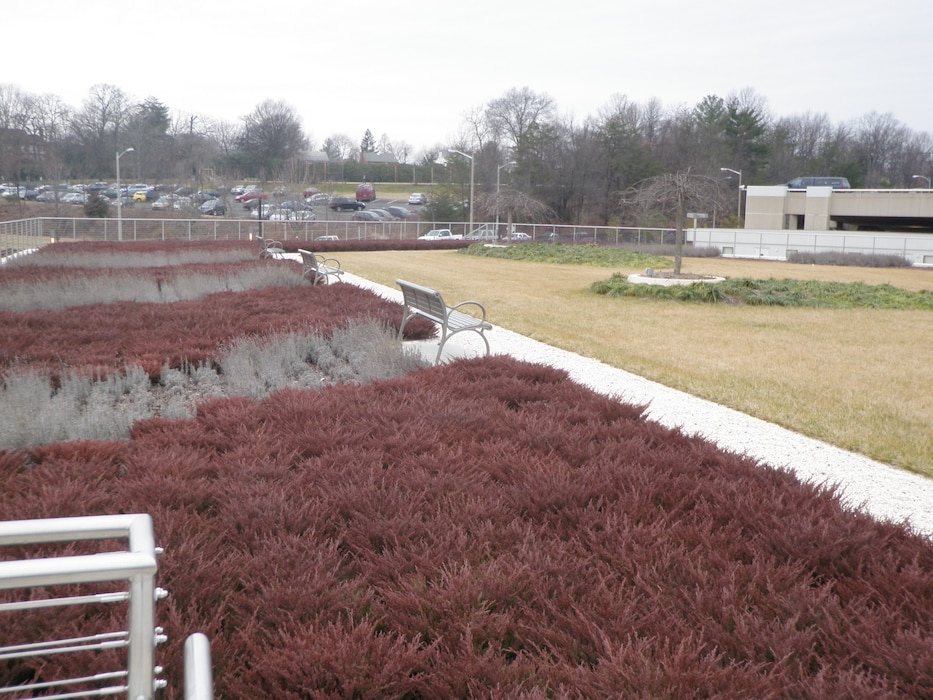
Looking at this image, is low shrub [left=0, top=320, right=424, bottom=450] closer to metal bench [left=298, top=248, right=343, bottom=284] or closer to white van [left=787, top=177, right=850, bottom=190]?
metal bench [left=298, top=248, right=343, bottom=284]

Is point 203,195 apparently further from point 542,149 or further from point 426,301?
point 426,301

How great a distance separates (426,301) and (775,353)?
4.70 metres

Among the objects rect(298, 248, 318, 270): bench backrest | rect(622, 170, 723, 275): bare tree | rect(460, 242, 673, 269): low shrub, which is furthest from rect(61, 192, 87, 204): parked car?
rect(298, 248, 318, 270): bench backrest

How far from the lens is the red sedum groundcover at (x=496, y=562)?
2.64m

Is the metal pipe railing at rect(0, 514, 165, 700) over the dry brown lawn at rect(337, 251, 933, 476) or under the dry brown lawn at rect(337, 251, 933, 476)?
over

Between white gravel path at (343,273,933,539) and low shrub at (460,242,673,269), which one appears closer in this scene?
white gravel path at (343,273,933,539)

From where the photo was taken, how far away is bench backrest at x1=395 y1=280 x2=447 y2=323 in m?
8.81

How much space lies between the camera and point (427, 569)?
131 inches

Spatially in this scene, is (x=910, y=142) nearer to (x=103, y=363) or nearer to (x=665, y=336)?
(x=665, y=336)

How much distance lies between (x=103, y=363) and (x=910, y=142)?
96.6 meters

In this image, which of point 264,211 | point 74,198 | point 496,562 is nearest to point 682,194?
point 496,562

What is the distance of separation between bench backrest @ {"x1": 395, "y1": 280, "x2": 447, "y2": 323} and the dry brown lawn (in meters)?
2.19

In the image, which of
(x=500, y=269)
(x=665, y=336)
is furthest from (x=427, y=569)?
(x=500, y=269)

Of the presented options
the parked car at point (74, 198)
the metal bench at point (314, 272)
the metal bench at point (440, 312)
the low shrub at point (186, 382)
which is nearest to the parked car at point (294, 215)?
the parked car at point (74, 198)
